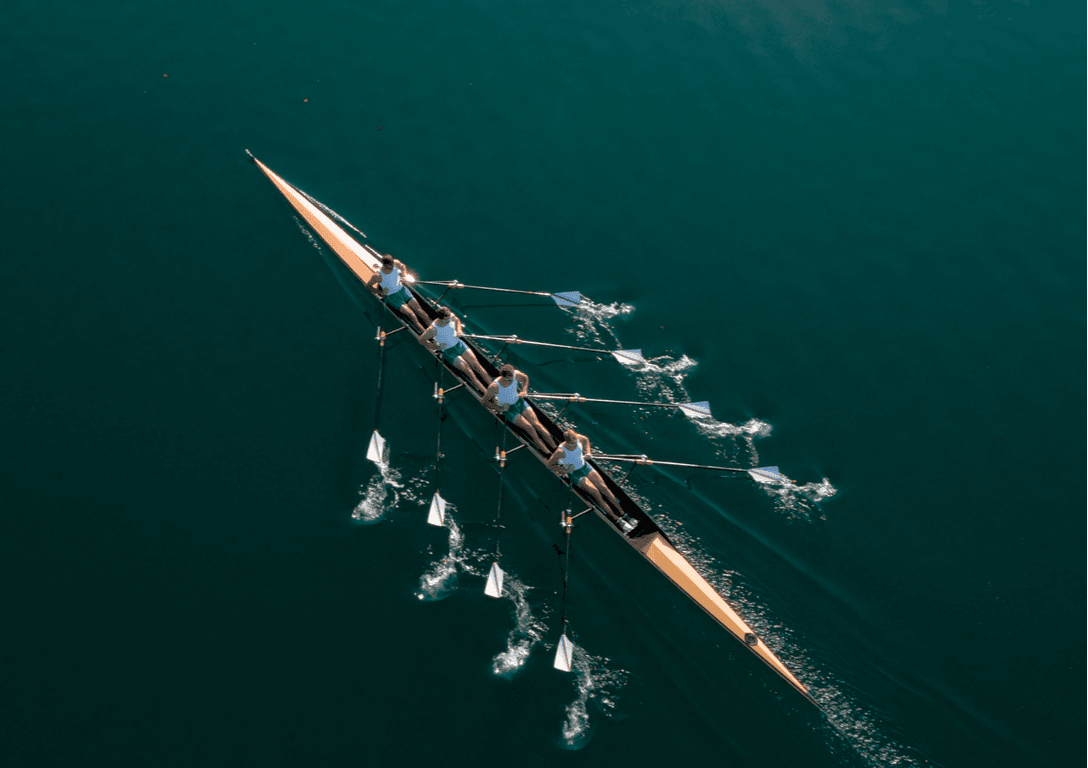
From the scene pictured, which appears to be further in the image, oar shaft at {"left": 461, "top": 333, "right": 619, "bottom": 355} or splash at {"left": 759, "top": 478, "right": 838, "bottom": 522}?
oar shaft at {"left": 461, "top": 333, "right": 619, "bottom": 355}

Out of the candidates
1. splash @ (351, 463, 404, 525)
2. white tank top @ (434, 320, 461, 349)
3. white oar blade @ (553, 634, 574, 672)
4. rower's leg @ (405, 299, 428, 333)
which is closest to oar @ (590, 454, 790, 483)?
white oar blade @ (553, 634, 574, 672)

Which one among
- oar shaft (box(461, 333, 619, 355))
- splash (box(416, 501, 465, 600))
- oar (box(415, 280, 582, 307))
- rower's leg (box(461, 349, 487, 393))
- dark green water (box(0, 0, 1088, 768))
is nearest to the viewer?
dark green water (box(0, 0, 1088, 768))

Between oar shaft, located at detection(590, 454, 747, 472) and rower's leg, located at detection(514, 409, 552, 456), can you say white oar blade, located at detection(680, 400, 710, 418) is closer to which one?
oar shaft, located at detection(590, 454, 747, 472)

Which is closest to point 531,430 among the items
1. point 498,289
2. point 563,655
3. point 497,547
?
point 497,547

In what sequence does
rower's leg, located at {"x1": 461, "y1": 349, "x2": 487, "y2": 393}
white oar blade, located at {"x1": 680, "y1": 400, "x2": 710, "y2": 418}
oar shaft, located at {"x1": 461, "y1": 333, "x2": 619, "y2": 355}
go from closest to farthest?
1. rower's leg, located at {"x1": 461, "y1": 349, "x2": 487, "y2": 393}
2. white oar blade, located at {"x1": 680, "y1": 400, "x2": 710, "y2": 418}
3. oar shaft, located at {"x1": 461, "y1": 333, "x2": 619, "y2": 355}

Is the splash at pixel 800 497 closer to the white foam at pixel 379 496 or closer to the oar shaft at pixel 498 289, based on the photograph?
the oar shaft at pixel 498 289

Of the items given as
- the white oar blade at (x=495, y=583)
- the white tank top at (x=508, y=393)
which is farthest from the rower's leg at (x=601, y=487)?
the white oar blade at (x=495, y=583)

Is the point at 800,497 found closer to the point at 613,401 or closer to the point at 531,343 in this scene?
the point at 613,401

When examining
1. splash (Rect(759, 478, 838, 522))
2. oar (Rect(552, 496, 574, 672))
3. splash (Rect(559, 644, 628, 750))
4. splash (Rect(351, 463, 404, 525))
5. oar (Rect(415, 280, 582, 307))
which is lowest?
splash (Rect(559, 644, 628, 750))
